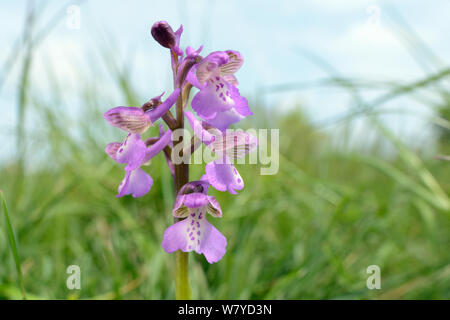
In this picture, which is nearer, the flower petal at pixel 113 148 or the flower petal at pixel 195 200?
the flower petal at pixel 195 200

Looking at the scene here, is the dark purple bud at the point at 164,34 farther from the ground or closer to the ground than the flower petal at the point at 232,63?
farther from the ground

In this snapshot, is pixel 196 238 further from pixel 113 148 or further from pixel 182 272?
pixel 113 148

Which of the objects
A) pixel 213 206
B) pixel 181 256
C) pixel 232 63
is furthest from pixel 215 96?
pixel 181 256

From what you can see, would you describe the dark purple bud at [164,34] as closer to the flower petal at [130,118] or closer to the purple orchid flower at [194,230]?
the flower petal at [130,118]

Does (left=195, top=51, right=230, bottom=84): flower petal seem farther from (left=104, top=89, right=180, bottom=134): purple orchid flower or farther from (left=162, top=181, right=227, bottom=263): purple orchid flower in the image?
(left=162, top=181, right=227, bottom=263): purple orchid flower

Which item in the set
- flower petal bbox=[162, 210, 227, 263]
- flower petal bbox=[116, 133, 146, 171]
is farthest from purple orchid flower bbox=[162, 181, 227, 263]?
flower petal bbox=[116, 133, 146, 171]

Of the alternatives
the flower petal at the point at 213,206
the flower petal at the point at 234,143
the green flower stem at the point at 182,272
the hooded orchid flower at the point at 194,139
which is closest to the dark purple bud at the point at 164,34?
the hooded orchid flower at the point at 194,139
